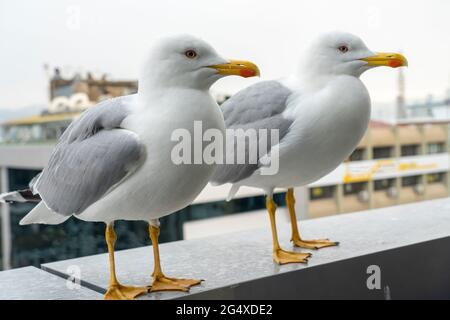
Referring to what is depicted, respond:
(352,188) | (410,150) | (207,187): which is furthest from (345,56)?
(410,150)

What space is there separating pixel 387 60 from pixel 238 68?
436 millimetres

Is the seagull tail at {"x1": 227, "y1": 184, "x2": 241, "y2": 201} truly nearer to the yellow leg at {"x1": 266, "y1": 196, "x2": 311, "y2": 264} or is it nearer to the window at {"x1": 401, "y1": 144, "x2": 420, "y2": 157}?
the yellow leg at {"x1": 266, "y1": 196, "x2": 311, "y2": 264}

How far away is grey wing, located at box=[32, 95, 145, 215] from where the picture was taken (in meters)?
0.96

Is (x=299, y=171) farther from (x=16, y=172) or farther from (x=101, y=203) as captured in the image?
(x=16, y=172)

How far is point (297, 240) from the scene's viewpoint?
1.48 metres

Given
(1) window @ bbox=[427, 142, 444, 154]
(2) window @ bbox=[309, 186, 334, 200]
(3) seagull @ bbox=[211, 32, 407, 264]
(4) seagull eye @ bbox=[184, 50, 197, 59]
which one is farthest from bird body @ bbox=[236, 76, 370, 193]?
(1) window @ bbox=[427, 142, 444, 154]

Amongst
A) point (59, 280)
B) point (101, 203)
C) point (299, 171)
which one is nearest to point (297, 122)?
point (299, 171)

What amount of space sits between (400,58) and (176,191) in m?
0.66

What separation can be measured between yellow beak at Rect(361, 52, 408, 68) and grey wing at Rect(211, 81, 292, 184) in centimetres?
21

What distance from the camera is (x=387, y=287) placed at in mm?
1345

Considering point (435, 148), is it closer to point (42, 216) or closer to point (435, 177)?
point (435, 177)

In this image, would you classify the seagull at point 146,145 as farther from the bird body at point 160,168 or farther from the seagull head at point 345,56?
the seagull head at point 345,56

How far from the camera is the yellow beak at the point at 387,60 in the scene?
1.25m

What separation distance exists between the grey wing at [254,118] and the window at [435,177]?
9.55 m
